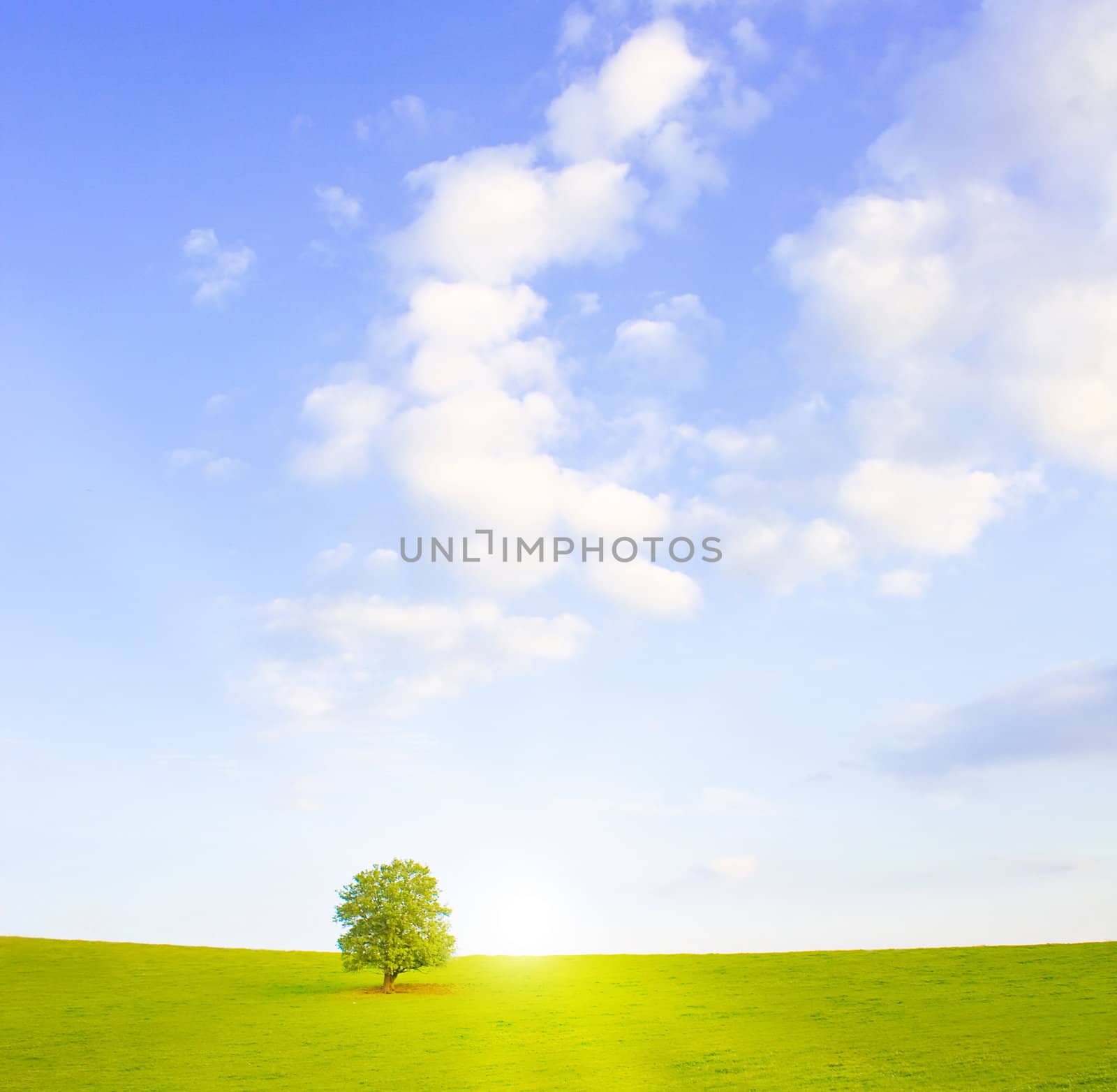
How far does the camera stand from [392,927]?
64188mm

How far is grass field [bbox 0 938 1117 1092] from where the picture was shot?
38.8 meters

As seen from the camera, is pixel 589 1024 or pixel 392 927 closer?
pixel 589 1024

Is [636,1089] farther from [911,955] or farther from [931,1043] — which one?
[911,955]

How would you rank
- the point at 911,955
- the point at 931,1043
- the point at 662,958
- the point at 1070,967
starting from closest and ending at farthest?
1. the point at 931,1043
2. the point at 1070,967
3. the point at 911,955
4. the point at 662,958

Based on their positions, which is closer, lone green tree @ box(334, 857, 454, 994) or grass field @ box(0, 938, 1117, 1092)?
grass field @ box(0, 938, 1117, 1092)

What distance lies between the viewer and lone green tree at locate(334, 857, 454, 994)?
63.6 meters

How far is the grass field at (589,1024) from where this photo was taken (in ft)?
127

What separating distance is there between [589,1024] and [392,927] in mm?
19619

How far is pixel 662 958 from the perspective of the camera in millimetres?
81125

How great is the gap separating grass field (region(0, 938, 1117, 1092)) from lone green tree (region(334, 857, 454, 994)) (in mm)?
2746

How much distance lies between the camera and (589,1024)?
166 ft

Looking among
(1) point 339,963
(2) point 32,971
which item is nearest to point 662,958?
(1) point 339,963

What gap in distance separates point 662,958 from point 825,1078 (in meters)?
47.0

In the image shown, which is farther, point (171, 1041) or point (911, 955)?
point (911, 955)
